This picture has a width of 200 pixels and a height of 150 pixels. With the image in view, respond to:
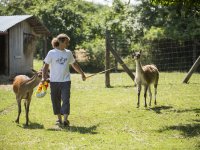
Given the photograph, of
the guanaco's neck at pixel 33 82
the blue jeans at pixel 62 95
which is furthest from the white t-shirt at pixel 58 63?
the guanaco's neck at pixel 33 82

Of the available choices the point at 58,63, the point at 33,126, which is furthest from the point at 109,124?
the point at 58,63

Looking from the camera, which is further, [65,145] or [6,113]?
[6,113]

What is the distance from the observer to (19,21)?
961 inches

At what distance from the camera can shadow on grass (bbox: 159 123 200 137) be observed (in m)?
9.09

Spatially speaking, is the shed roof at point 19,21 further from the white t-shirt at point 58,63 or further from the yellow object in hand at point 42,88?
the white t-shirt at point 58,63

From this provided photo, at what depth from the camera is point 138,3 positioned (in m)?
30.5

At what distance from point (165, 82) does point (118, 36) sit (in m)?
11.6

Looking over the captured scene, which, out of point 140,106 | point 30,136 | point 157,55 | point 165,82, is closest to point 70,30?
point 157,55

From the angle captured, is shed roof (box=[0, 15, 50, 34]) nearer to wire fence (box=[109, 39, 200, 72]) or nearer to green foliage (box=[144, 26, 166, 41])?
wire fence (box=[109, 39, 200, 72])

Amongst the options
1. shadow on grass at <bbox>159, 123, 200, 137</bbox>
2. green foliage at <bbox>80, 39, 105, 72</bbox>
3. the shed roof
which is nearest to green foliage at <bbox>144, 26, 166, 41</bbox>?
green foliage at <bbox>80, 39, 105, 72</bbox>

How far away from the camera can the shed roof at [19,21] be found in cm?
2311

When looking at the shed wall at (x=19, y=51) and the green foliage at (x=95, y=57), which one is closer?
the shed wall at (x=19, y=51)

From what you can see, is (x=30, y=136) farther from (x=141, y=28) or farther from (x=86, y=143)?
(x=141, y=28)

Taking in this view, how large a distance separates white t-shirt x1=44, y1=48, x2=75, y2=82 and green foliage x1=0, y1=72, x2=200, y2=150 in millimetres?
1193
